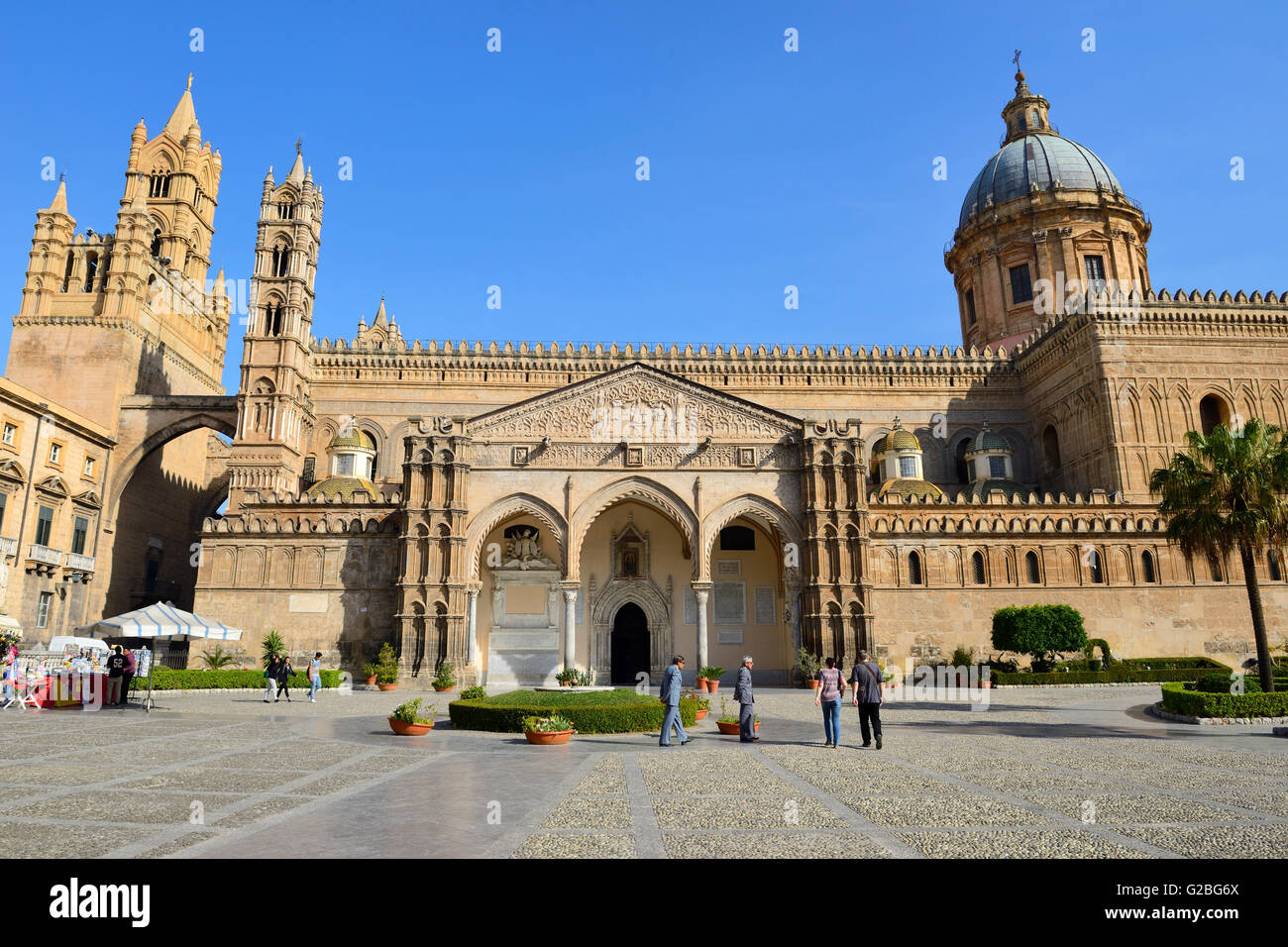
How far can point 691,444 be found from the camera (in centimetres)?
3403

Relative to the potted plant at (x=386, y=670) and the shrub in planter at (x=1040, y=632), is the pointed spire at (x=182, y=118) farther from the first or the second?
the shrub in planter at (x=1040, y=632)

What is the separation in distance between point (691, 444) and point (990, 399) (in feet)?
81.0

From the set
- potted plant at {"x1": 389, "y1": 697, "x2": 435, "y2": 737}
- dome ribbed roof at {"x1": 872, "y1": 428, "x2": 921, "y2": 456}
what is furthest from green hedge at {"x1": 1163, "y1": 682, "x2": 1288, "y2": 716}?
dome ribbed roof at {"x1": 872, "y1": 428, "x2": 921, "y2": 456}

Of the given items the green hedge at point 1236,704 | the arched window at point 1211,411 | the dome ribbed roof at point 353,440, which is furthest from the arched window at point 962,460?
the dome ribbed roof at point 353,440

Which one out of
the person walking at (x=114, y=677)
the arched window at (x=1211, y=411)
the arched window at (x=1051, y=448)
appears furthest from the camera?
the arched window at (x=1051, y=448)

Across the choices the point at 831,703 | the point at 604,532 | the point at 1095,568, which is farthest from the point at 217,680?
the point at 1095,568

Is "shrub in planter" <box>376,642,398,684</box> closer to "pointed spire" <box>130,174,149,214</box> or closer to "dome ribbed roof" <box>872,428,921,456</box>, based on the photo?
"dome ribbed roof" <box>872,428,921,456</box>

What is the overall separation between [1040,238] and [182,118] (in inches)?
2591

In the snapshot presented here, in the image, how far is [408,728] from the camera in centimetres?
1573

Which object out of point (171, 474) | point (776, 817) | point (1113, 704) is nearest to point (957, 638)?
point (1113, 704)

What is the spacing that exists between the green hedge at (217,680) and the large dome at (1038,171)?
174 feet

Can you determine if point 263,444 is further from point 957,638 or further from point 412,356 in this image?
point 957,638

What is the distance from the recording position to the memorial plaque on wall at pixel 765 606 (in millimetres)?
35906

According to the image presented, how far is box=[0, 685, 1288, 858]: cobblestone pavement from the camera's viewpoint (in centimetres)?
684
